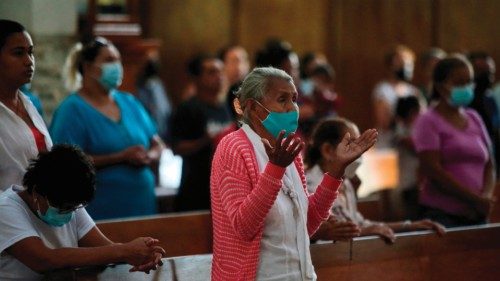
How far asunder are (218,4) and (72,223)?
7820 millimetres

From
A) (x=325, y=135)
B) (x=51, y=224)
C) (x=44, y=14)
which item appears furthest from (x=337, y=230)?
(x=44, y=14)

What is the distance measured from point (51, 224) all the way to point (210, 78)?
3.16 meters

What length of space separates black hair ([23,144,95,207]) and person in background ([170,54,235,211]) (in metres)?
2.54

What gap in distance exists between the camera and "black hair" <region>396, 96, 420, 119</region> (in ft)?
26.7

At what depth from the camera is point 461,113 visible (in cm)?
559

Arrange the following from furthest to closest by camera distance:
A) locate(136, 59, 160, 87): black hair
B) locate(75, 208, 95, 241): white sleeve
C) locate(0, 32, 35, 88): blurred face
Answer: locate(136, 59, 160, 87): black hair < locate(0, 32, 35, 88): blurred face < locate(75, 208, 95, 241): white sleeve

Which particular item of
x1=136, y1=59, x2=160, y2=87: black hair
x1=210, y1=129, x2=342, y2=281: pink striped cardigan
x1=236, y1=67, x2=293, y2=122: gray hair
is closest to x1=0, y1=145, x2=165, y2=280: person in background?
x1=210, y1=129, x2=342, y2=281: pink striped cardigan

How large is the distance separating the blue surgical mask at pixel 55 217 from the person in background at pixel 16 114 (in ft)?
1.67

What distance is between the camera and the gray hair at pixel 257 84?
3455 mm

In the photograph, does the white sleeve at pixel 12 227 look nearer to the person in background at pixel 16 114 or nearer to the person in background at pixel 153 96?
the person in background at pixel 16 114

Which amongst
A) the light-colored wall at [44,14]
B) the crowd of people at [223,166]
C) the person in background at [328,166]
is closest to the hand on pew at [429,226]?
the crowd of people at [223,166]

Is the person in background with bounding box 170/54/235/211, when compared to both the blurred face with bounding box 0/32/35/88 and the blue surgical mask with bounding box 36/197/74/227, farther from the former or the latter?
the blue surgical mask with bounding box 36/197/74/227

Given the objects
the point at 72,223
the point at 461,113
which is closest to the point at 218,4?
the point at 461,113

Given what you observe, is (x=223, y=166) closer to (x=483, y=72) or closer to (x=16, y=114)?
(x=16, y=114)
